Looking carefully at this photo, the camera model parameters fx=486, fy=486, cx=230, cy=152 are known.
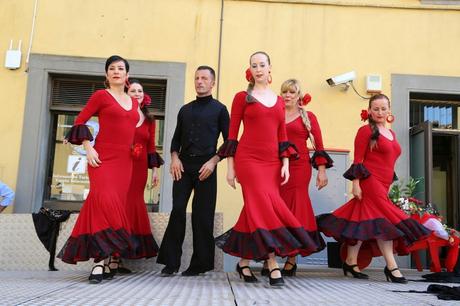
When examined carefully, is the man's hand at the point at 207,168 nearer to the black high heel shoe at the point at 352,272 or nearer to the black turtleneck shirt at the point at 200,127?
the black turtleneck shirt at the point at 200,127

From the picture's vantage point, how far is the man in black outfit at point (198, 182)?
4367mm

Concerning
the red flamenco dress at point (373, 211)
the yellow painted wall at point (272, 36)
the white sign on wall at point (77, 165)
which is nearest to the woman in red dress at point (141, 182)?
the red flamenco dress at point (373, 211)

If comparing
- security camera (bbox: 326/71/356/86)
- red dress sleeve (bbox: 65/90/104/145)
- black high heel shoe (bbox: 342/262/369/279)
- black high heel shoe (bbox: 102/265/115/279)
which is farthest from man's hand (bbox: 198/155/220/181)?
security camera (bbox: 326/71/356/86)

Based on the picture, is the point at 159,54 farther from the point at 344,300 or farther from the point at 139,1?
the point at 344,300

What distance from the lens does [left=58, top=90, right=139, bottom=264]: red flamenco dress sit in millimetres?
3852

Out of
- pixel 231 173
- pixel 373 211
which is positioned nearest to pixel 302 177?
pixel 373 211

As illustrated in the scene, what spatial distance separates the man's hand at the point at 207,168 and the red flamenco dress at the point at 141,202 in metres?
0.68

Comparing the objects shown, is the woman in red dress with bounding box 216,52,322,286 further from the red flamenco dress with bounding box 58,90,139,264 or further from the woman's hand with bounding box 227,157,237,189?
the red flamenco dress with bounding box 58,90,139,264

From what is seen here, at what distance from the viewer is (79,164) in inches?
275

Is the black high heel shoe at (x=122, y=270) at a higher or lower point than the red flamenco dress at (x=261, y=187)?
lower

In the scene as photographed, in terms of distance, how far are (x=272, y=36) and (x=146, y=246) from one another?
3684 millimetres

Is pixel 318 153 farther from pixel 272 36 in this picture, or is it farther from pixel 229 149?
pixel 272 36

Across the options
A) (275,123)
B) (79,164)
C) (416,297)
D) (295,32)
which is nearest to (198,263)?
(275,123)

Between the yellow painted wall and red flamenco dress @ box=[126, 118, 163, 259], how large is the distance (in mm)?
2148
